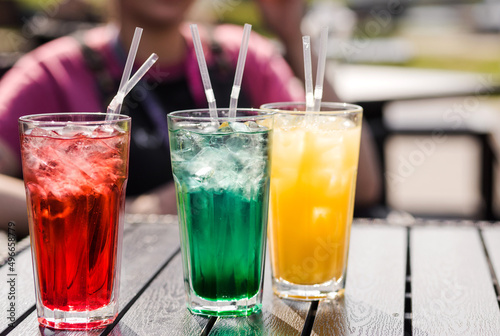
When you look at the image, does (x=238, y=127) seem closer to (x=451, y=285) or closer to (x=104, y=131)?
(x=104, y=131)

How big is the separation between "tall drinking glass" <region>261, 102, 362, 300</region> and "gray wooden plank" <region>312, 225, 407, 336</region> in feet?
0.21

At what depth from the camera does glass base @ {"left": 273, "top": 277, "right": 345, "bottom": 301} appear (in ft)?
3.78

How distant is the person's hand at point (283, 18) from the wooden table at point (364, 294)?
1363mm

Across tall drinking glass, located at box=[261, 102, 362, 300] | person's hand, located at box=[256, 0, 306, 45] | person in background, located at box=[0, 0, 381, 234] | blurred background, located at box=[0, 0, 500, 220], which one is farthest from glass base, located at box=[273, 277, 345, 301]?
person's hand, located at box=[256, 0, 306, 45]

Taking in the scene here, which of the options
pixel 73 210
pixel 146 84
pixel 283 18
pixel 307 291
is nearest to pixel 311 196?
pixel 307 291

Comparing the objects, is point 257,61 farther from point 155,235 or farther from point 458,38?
point 458,38

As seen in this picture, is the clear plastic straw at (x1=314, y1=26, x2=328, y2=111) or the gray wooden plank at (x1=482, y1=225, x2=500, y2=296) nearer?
the clear plastic straw at (x1=314, y1=26, x2=328, y2=111)

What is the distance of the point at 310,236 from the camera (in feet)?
3.74

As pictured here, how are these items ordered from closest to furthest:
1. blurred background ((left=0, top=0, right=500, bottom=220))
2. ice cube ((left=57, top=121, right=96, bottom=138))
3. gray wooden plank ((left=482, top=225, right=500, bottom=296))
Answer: ice cube ((left=57, top=121, right=96, bottom=138))
gray wooden plank ((left=482, top=225, right=500, bottom=296))
blurred background ((left=0, top=0, right=500, bottom=220))

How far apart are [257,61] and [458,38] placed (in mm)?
14881

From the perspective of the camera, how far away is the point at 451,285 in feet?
4.06

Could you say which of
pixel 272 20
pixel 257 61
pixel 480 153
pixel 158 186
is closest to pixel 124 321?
pixel 158 186

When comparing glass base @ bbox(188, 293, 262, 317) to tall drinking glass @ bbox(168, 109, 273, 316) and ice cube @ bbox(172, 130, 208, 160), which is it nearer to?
tall drinking glass @ bbox(168, 109, 273, 316)

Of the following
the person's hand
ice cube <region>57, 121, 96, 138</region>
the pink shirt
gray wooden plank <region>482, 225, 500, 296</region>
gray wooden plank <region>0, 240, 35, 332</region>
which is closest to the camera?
ice cube <region>57, 121, 96, 138</region>
